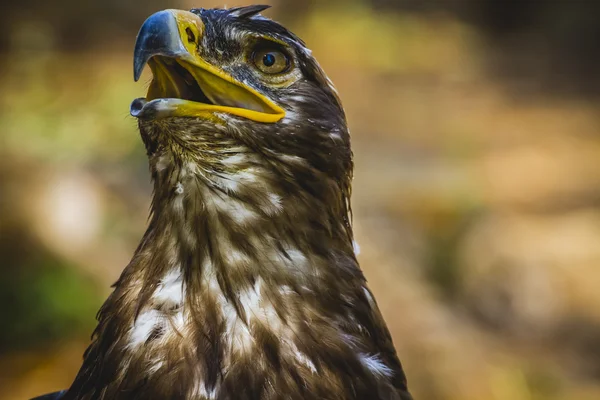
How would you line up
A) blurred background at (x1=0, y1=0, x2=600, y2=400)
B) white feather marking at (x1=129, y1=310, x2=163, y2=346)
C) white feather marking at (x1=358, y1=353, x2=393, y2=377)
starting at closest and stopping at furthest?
white feather marking at (x1=129, y1=310, x2=163, y2=346), white feather marking at (x1=358, y1=353, x2=393, y2=377), blurred background at (x1=0, y1=0, x2=600, y2=400)

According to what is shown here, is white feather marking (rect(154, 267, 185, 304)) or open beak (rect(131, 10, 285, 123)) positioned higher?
open beak (rect(131, 10, 285, 123))

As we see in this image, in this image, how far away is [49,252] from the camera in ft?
19.9

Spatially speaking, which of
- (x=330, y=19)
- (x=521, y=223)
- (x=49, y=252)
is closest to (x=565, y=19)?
(x=330, y=19)

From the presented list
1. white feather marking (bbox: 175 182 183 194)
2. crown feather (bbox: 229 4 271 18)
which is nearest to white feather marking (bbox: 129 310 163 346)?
white feather marking (bbox: 175 182 183 194)

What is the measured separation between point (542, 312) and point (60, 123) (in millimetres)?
5894

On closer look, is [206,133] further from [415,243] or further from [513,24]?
[513,24]

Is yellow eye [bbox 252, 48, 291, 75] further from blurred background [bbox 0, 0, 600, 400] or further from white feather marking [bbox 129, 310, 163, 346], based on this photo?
blurred background [bbox 0, 0, 600, 400]

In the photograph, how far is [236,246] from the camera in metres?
2.46

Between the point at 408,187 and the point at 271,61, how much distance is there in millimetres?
7624

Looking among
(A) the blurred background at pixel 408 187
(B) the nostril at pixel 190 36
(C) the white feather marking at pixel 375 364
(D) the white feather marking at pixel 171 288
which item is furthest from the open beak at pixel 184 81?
(A) the blurred background at pixel 408 187

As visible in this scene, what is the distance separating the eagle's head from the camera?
229 centimetres

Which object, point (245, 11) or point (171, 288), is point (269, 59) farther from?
point (171, 288)

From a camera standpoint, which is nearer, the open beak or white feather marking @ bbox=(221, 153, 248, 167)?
the open beak

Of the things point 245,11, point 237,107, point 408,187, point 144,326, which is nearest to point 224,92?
point 237,107
